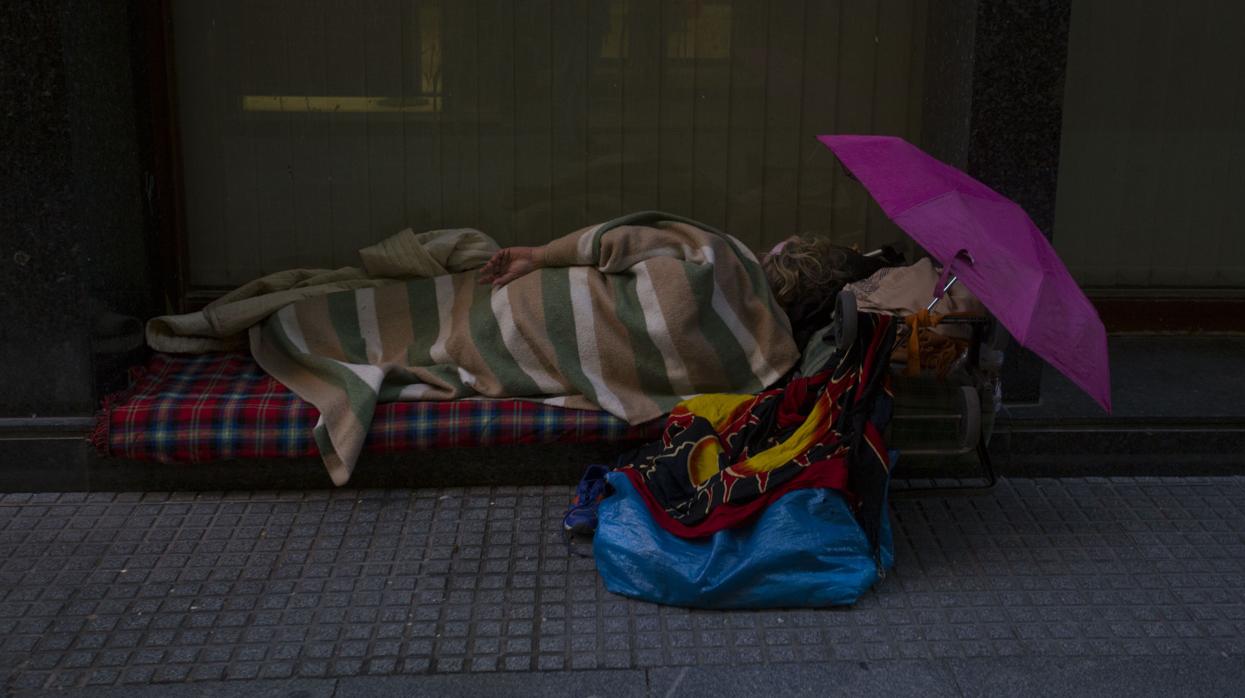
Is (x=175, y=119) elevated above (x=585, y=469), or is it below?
above

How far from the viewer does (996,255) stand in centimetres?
340

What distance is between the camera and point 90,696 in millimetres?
3119

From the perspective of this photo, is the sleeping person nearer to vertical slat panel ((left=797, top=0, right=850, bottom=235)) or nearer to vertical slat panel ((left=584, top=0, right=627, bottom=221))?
vertical slat panel ((left=584, top=0, right=627, bottom=221))

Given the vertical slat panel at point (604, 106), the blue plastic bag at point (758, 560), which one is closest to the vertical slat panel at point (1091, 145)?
the vertical slat panel at point (604, 106)

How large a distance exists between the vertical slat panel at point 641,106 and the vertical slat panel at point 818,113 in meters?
0.59

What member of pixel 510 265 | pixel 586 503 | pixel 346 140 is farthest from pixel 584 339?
pixel 346 140

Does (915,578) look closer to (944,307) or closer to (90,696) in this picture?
(944,307)

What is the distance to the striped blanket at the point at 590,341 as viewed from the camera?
4.36m

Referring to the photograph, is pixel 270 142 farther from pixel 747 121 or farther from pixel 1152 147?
pixel 1152 147

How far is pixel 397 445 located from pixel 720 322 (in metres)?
1.15

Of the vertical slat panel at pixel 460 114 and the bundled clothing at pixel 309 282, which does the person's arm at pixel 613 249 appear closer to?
the bundled clothing at pixel 309 282

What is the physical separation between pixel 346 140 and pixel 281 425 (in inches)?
53.9

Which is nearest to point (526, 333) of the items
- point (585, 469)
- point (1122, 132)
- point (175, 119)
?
point (585, 469)

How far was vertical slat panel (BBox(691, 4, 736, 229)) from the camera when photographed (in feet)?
16.6
